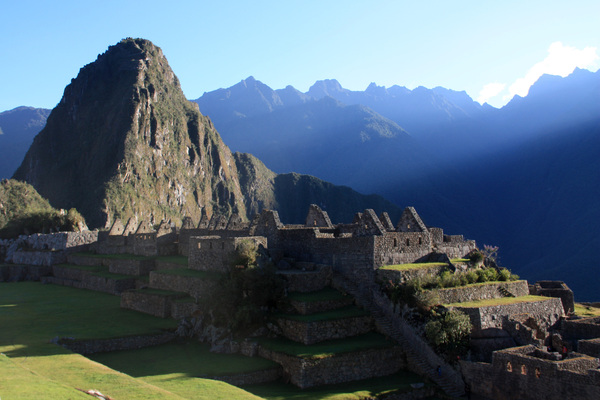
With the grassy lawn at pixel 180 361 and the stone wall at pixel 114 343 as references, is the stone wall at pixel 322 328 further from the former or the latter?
the stone wall at pixel 114 343

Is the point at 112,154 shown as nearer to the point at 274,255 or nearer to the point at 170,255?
the point at 170,255

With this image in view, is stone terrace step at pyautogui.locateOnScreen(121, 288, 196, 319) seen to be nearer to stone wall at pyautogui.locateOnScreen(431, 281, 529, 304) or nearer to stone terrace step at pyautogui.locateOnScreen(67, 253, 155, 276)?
stone terrace step at pyautogui.locateOnScreen(67, 253, 155, 276)

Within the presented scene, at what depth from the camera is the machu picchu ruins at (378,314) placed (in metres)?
19.5

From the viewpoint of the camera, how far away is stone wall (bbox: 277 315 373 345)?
69.6ft

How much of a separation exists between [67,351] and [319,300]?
10.6 metres

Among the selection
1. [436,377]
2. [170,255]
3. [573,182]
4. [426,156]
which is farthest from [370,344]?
[426,156]

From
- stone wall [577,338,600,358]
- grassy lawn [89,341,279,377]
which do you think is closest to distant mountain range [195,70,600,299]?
stone wall [577,338,600,358]

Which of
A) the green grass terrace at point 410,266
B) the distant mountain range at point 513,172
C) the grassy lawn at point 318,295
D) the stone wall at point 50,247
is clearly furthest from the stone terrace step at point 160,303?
the distant mountain range at point 513,172

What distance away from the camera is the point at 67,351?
19.9 metres

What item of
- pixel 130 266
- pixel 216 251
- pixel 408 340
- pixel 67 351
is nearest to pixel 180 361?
pixel 67 351

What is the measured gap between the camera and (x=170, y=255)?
40.5 metres

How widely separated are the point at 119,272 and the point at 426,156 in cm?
13522

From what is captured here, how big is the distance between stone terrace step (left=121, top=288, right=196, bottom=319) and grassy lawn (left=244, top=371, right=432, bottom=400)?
26.8 ft

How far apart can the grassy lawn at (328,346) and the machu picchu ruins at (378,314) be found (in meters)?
0.10
